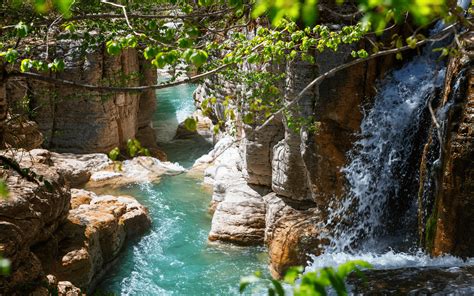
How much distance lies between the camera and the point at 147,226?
12.3 metres

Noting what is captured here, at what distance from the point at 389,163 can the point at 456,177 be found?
100 inches

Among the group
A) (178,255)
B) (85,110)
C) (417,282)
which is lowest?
(178,255)

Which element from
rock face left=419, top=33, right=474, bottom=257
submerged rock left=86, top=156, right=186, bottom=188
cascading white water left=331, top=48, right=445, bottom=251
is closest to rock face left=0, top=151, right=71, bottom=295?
submerged rock left=86, top=156, right=186, bottom=188

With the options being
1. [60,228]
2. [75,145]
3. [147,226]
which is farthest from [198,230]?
[75,145]

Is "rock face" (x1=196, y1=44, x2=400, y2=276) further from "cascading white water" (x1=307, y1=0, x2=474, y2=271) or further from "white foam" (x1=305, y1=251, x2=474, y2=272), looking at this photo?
"white foam" (x1=305, y1=251, x2=474, y2=272)

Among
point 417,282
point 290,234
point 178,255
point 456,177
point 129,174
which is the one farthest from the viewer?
point 129,174

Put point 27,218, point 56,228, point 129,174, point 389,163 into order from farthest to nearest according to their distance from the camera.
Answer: point 129,174 → point 56,228 → point 389,163 → point 27,218

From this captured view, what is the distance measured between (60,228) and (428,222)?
6656 millimetres

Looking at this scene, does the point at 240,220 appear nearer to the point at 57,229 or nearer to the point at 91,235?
the point at 91,235

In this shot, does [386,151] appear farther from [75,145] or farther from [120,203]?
[75,145]

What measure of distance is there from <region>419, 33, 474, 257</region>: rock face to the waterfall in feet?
5.54

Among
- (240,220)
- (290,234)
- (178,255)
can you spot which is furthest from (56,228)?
(290,234)

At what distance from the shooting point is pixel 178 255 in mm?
11125

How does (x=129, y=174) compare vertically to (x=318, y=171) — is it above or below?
below
